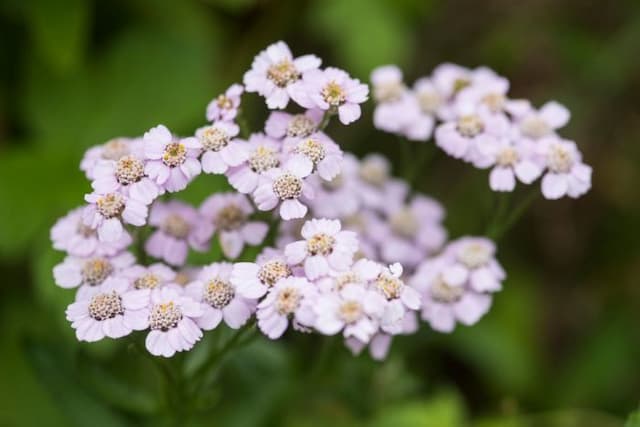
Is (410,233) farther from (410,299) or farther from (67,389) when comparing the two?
(67,389)

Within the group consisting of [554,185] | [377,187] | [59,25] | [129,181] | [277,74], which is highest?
[59,25]

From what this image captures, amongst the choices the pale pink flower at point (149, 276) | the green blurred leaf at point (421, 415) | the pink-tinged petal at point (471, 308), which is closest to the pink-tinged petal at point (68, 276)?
the pale pink flower at point (149, 276)

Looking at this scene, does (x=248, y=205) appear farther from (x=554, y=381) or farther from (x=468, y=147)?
(x=554, y=381)

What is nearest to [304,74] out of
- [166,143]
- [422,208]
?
[166,143]

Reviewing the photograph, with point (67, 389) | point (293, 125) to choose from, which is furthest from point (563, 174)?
point (67, 389)

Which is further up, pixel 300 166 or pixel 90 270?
pixel 300 166

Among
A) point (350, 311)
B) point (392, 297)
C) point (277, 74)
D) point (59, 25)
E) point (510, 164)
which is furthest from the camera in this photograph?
point (59, 25)

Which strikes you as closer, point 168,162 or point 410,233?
point 168,162
